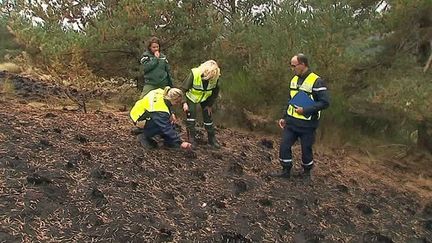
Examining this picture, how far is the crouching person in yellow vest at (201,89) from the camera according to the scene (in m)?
7.38

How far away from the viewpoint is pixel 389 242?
628 cm

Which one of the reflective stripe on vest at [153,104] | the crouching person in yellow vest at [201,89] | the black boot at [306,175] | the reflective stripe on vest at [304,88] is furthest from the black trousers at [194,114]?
the black boot at [306,175]

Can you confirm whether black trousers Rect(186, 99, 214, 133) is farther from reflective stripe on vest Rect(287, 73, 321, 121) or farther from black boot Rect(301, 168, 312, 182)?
black boot Rect(301, 168, 312, 182)

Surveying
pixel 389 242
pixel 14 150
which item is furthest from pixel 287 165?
pixel 14 150

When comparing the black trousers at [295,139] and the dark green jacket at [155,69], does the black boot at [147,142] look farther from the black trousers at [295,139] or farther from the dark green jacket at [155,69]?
the black trousers at [295,139]

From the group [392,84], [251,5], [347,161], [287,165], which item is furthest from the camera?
[251,5]

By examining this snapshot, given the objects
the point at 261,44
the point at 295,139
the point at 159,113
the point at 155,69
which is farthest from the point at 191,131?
the point at 261,44

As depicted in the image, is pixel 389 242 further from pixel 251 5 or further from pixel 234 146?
pixel 251 5

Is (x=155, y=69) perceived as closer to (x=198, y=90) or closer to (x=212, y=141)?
(x=198, y=90)

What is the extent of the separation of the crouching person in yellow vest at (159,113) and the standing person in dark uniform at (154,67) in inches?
36.1

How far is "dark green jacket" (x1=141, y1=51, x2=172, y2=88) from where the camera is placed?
25.6ft

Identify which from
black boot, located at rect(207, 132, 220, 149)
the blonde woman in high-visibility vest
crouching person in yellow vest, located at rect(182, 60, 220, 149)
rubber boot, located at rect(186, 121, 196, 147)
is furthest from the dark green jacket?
the blonde woman in high-visibility vest

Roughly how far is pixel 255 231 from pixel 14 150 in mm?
2853

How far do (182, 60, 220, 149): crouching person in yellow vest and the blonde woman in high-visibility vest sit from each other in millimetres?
1124
